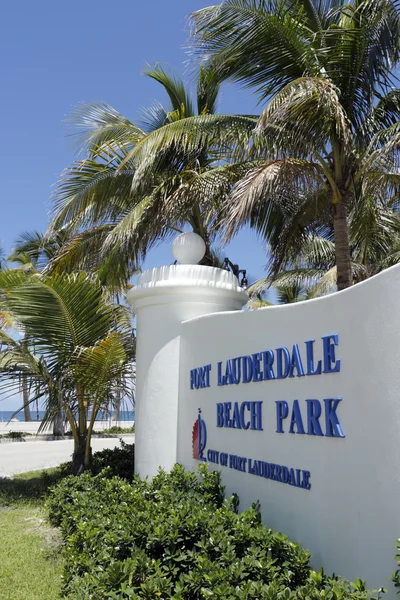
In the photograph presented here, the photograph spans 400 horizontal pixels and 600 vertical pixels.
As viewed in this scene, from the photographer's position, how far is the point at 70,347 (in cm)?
977

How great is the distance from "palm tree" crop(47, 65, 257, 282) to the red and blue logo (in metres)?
3.66

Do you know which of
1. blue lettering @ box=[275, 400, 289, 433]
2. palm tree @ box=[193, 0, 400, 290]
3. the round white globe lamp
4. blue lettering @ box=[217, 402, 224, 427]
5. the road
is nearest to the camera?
blue lettering @ box=[275, 400, 289, 433]

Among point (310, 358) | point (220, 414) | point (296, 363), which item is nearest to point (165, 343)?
point (220, 414)

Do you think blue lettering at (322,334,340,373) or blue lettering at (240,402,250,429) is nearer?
blue lettering at (322,334,340,373)

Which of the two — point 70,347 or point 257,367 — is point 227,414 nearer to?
point 257,367

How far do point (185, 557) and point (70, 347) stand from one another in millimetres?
5944

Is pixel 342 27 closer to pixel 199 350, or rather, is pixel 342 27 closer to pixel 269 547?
pixel 199 350

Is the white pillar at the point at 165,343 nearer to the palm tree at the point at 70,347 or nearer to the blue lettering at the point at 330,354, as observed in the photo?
the palm tree at the point at 70,347

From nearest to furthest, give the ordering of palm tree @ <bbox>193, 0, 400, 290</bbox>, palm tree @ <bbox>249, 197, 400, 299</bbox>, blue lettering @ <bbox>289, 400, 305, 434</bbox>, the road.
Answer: blue lettering @ <bbox>289, 400, 305, 434</bbox>
palm tree @ <bbox>193, 0, 400, 290</bbox>
palm tree @ <bbox>249, 197, 400, 299</bbox>
the road

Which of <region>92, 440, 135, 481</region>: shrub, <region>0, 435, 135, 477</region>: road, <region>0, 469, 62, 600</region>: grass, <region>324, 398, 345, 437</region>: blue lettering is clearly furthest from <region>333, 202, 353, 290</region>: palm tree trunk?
<region>0, 435, 135, 477</region>: road

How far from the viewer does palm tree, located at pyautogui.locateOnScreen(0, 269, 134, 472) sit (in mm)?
9359

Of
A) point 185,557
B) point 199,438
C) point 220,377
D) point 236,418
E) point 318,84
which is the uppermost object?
point 318,84

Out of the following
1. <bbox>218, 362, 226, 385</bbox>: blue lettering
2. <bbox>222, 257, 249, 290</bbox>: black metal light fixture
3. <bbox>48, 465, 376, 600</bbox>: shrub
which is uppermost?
<bbox>222, 257, 249, 290</bbox>: black metal light fixture

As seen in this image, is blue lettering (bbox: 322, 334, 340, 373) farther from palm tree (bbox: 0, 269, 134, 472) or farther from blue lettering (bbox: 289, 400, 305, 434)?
palm tree (bbox: 0, 269, 134, 472)
